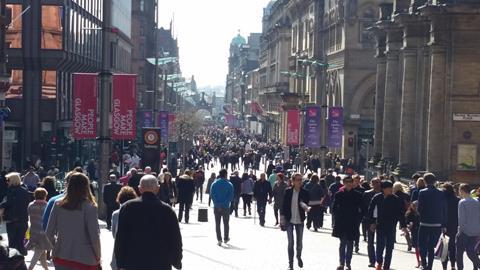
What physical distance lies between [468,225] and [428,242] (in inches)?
32.4

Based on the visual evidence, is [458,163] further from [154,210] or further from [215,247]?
[154,210]

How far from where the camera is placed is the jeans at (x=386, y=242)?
1678cm

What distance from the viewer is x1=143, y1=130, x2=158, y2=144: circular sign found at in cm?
3716

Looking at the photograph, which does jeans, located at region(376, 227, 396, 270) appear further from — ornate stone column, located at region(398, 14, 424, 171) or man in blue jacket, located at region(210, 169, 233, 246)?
ornate stone column, located at region(398, 14, 424, 171)

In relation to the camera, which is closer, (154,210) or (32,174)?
(154,210)

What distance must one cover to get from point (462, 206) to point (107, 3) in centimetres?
982

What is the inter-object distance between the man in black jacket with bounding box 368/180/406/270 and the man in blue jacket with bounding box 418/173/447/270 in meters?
0.40

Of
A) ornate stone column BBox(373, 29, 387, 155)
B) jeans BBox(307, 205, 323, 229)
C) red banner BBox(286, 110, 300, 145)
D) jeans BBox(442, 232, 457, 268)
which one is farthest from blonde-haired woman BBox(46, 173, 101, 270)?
ornate stone column BBox(373, 29, 387, 155)

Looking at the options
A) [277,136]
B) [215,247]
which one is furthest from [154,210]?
[277,136]

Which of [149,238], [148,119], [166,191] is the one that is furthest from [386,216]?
[148,119]

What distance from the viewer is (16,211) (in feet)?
55.4

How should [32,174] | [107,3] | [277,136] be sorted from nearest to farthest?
[107,3] → [32,174] → [277,136]

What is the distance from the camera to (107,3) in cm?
2275

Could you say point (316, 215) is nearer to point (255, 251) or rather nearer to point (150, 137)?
point (255, 251)
